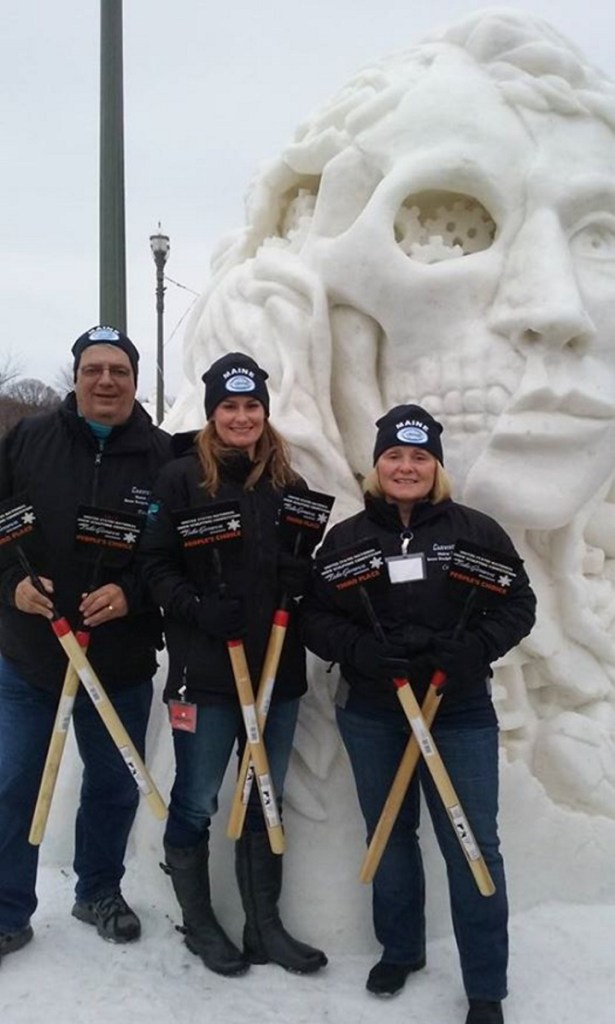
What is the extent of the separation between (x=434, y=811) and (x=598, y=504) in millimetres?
1434

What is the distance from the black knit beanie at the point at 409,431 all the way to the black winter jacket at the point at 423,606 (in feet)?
0.52

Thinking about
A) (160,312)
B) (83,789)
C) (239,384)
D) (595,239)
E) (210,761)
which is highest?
(160,312)

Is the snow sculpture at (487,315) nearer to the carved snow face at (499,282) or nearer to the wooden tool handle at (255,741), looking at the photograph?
the carved snow face at (499,282)

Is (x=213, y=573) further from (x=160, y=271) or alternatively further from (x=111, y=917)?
(x=160, y=271)

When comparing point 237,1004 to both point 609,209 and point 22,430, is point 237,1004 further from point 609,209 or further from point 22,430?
point 609,209

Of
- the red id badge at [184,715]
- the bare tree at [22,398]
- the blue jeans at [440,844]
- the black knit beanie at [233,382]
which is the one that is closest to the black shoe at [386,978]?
the blue jeans at [440,844]

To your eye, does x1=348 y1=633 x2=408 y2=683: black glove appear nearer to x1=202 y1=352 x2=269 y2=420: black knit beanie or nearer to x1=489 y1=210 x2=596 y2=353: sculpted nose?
x1=202 y1=352 x2=269 y2=420: black knit beanie

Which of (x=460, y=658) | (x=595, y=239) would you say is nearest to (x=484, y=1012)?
(x=460, y=658)

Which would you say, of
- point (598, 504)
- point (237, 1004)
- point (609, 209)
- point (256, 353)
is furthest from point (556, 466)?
point (237, 1004)

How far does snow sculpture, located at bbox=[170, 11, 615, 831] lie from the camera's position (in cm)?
302

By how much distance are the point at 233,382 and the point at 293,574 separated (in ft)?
1.90

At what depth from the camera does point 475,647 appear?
2.41m

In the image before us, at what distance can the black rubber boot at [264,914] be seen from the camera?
8.97ft

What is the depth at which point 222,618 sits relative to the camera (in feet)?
8.13
